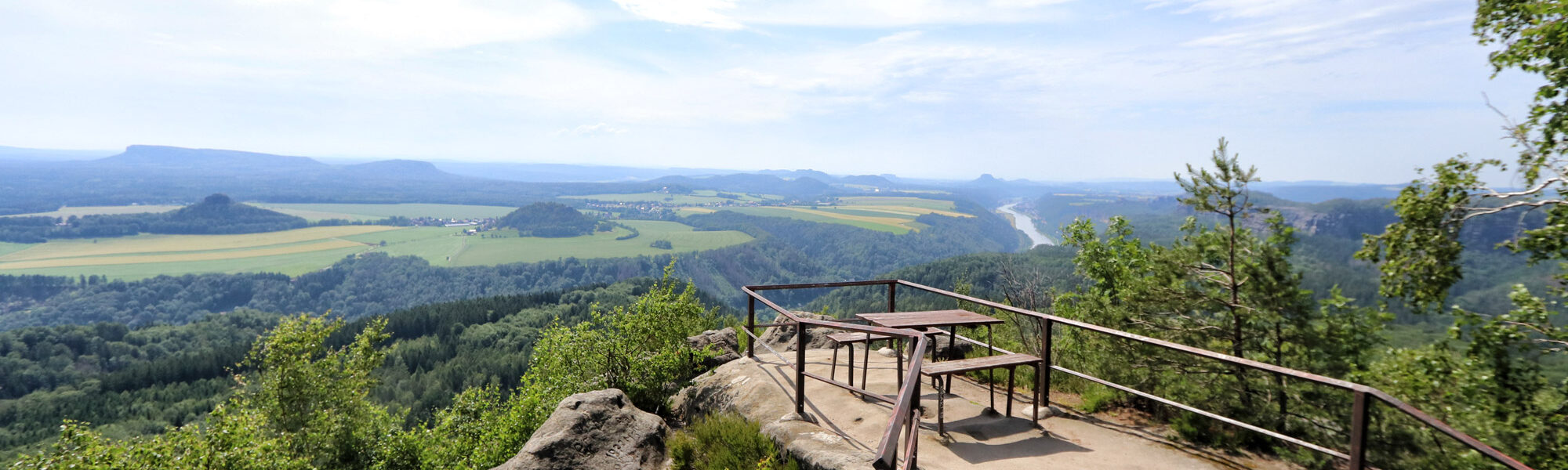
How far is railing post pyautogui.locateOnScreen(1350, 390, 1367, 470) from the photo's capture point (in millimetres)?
4031

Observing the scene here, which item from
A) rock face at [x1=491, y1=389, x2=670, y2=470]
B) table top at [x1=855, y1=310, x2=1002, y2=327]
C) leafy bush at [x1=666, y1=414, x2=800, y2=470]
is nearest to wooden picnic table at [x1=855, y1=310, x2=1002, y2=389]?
table top at [x1=855, y1=310, x2=1002, y2=327]

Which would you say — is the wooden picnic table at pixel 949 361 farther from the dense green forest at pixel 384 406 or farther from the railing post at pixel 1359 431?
the railing post at pixel 1359 431

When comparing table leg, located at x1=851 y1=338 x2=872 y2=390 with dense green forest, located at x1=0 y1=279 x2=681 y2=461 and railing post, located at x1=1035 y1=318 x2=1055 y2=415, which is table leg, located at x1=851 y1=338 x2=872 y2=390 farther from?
dense green forest, located at x1=0 y1=279 x2=681 y2=461

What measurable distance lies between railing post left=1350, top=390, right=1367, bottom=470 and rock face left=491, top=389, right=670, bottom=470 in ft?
19.0

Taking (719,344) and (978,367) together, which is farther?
(719,344)

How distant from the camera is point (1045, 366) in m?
6.48

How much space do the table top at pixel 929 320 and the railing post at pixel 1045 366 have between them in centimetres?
43

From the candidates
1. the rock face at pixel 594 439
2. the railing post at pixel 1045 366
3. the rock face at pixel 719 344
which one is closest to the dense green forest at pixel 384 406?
the rock face at pixel 719 344

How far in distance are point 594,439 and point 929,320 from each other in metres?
3.72

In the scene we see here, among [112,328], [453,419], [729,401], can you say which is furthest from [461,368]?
[729,401]

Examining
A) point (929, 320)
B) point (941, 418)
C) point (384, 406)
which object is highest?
point (929, 320)

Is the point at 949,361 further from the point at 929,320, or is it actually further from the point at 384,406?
the point at 384,406

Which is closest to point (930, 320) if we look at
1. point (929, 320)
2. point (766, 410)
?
point (929, 320)

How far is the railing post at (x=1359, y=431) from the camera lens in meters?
4.03
